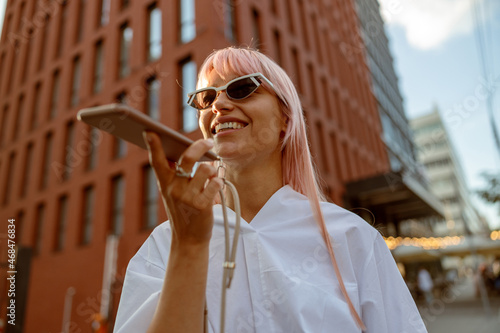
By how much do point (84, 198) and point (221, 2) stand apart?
999 cm

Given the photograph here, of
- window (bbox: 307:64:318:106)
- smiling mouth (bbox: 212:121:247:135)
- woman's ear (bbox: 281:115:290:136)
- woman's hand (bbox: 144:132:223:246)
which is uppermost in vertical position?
window (bbox: 307:64:318:106)

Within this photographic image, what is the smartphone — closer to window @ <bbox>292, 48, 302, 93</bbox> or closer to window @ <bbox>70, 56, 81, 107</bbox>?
window @ <bbox>292, 48, 302, 93</bbox>

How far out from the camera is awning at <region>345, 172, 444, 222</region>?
1570cm

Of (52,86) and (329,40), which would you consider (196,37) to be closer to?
(52,86)

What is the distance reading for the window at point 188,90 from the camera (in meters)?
13.1

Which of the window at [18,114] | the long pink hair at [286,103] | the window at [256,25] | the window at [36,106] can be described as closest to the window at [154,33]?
the window at [256,25]

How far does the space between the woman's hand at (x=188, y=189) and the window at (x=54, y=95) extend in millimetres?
20547

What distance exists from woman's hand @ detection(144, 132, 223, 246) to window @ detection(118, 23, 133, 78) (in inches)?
653

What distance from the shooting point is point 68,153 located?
1750 centimetres

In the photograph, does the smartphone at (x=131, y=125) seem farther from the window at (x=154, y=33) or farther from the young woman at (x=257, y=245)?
the window at (x=154, y=33)

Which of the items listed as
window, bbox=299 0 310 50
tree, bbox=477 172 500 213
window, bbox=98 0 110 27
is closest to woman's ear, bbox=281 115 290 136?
tree, bbox=477 172 500 213

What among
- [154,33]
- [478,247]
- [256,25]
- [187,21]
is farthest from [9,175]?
[478,247]

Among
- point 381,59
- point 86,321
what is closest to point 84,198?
point 86,321

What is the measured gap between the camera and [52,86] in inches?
776
